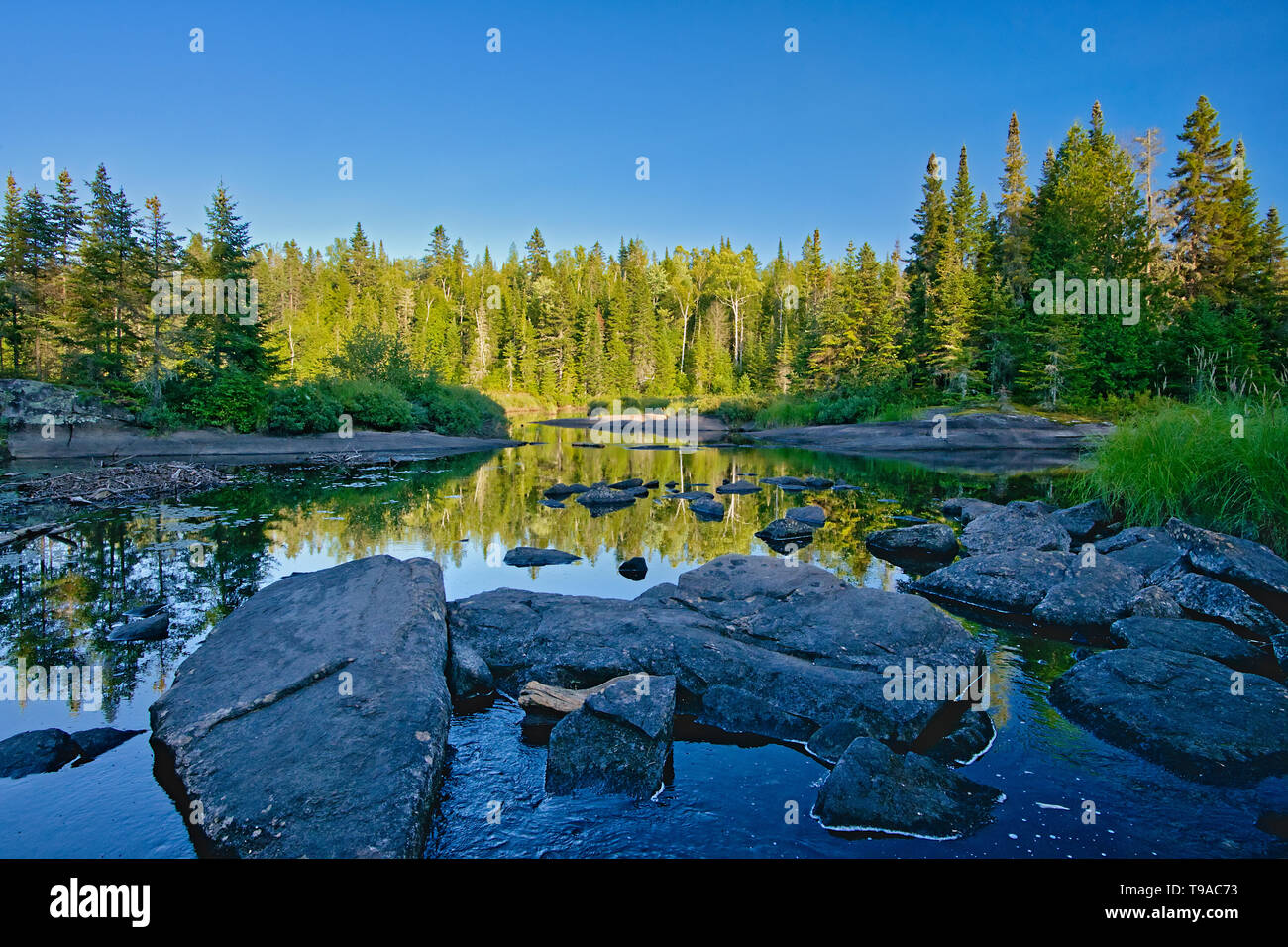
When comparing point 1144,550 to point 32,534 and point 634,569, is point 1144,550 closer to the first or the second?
point 634,569

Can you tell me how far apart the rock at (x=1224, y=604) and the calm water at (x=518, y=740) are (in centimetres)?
199

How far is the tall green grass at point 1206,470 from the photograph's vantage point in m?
9.22

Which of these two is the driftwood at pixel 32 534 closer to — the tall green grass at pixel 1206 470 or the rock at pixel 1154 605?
the rock at pixel 1154 605

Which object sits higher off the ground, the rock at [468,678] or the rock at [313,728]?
the rock at [313,728]

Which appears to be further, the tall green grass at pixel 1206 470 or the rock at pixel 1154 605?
the tall green grass at pixel 1206 470

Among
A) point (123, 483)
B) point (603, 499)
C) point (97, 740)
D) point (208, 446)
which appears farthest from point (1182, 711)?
point (208, 446)

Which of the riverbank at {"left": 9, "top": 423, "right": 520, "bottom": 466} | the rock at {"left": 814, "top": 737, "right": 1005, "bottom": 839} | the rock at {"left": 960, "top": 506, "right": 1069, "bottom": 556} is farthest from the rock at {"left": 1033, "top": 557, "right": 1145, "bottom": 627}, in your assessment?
the riverbank at {"left": 9, "top": 423, "right": 520, "bottom": 466}

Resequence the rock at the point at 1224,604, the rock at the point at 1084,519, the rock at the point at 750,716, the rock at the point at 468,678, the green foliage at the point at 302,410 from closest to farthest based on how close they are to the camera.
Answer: the rock at the point at 750,716 → the rock at the point at 468,678 → the rock at the point at 1224,604 → the rock at the point at 1084,519 → the green foliage at the point at 302,410

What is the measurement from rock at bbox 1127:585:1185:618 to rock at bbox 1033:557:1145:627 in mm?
120

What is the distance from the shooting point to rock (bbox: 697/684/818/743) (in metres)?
4.96

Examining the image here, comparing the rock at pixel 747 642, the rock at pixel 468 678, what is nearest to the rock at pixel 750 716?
the rock at pixel 747 642

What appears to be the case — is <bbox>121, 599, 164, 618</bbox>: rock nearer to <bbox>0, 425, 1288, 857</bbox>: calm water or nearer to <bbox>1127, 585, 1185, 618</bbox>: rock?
<bbox>0, 425, 1288, 857</bbox>: calm water

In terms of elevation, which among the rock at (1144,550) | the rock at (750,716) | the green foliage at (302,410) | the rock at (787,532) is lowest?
the rock at (750,716)
